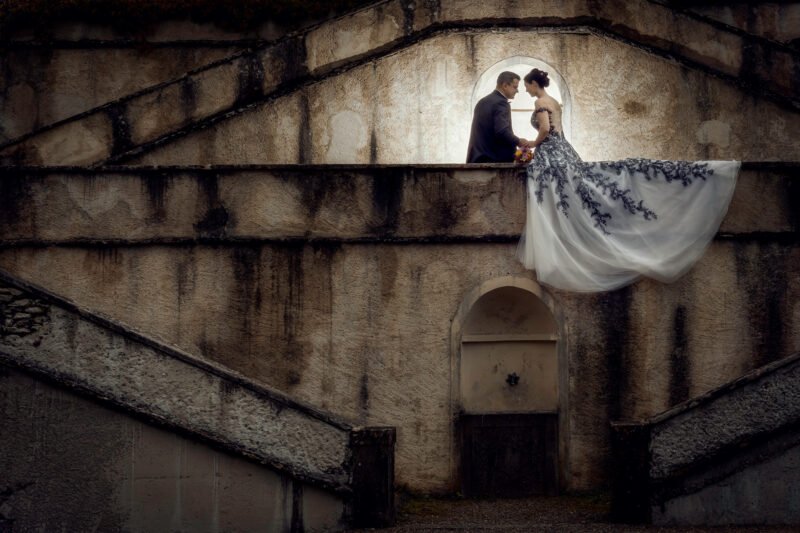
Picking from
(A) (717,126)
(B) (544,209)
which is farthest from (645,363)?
(A) (717,126)

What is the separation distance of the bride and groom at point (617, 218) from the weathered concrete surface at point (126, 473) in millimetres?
3928

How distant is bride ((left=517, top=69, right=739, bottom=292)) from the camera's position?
1118 cm

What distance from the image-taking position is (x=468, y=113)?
1434cm

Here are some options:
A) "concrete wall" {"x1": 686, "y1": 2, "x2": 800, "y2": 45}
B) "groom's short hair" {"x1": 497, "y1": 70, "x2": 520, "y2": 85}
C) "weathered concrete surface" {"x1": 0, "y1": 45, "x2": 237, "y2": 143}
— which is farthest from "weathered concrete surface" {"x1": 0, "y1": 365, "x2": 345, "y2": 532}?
"concrete wall" {"x1": 686, "y1": 2, "x2": 800, "y2": 45}

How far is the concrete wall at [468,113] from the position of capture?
1388 cm

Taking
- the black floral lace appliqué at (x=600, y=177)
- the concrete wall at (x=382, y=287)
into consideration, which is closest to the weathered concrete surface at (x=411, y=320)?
the concrete wall at (x=382, y=287)

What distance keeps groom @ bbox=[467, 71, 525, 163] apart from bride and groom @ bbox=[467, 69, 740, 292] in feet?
3.48

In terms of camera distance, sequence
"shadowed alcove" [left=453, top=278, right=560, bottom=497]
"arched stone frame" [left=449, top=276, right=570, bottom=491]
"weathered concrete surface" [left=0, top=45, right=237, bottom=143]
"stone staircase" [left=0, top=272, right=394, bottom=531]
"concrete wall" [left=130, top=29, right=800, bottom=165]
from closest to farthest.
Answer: "stone staircase" [left=0, top=272, right=394, bottom=531] < "arched stone frame" [left=449, top=276, right=570, bottom=491] < "shadowed alcove" [left=453, top=278, right=560, bottom=497] < "concrete wall" [left=130, top=29, right=800, bottom=165] < "weathered concrete surface" [left=0, top=45, right=237, bottom=143]

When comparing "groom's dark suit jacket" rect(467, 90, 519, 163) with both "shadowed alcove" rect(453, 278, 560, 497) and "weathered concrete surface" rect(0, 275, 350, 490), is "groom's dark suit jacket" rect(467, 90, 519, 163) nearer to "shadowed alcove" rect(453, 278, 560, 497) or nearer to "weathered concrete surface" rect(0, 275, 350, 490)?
"shadowed alcove" rect(453, 278, 560, 497)

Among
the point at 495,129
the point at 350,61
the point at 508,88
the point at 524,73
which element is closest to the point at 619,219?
the point at 495,129

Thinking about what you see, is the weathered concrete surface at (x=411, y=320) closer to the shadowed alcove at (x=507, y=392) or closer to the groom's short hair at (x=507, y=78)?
the shadowed alcove at (x=507, y=392)

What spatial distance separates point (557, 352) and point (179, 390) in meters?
4.57

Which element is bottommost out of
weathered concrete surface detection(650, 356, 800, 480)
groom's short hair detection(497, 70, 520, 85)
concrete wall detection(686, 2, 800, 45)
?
weathered concrete surface detection(650, 356, 800, 480)

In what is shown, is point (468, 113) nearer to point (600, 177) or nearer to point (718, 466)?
point (600, 177)
